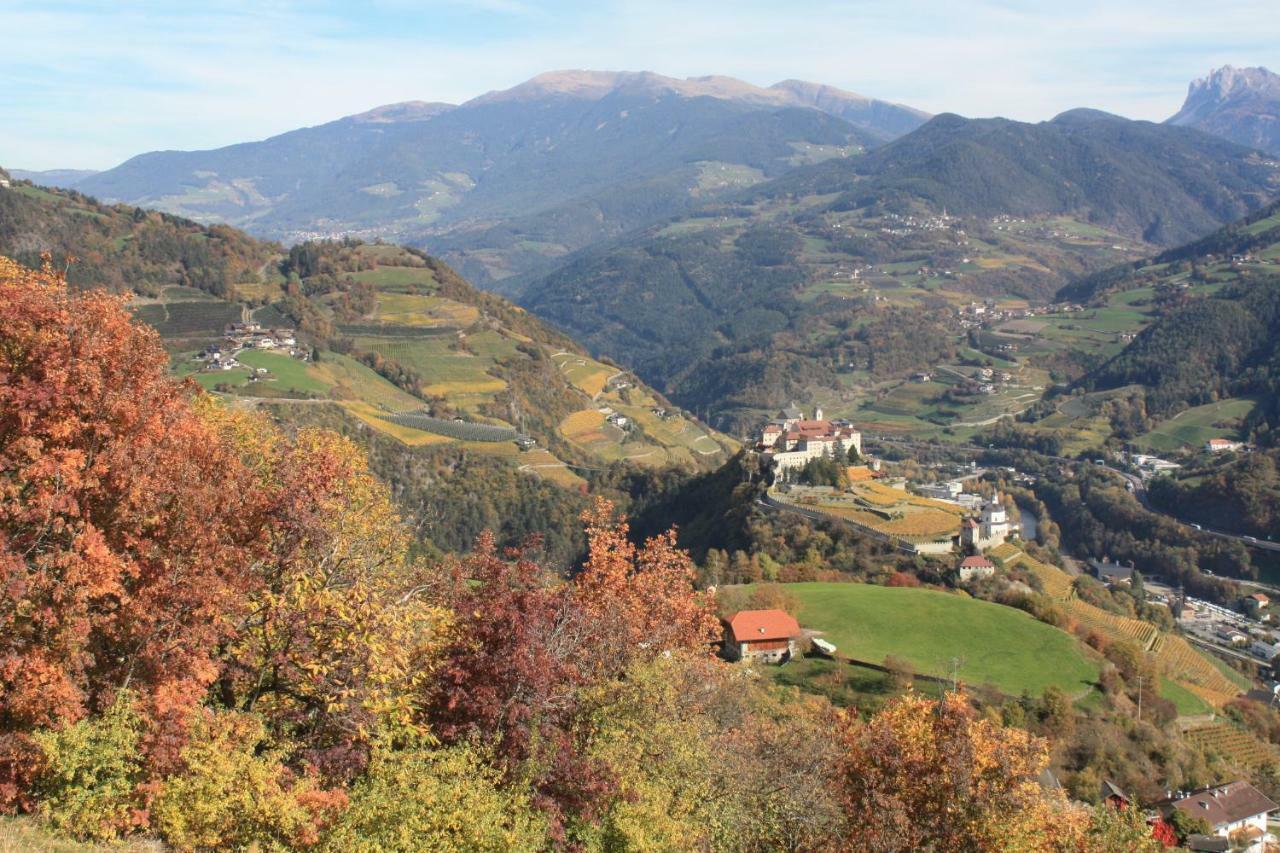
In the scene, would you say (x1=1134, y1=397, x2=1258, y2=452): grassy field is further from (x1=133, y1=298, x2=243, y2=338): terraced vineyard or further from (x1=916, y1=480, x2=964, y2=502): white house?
(x1=133, y1=298, x2=243, y2=338): terraced vineyard

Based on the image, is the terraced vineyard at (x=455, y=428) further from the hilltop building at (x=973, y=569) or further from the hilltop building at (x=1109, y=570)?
the hilltop building at (x=1109, y=570)

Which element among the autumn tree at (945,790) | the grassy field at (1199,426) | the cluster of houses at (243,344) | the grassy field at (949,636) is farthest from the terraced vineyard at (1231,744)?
the grassy field at (1199,426)

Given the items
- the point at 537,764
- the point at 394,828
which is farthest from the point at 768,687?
the point at 394,828

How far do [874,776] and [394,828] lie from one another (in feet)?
31.1

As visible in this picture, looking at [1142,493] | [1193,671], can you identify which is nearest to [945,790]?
[1193,671]

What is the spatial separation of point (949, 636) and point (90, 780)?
1471 inches

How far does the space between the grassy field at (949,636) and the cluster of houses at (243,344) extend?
5215 cm

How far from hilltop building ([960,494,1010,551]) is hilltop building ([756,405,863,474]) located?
1202 centimetres

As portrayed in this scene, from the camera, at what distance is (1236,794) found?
3234cm

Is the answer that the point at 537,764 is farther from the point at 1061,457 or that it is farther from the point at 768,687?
the point at 1061,457

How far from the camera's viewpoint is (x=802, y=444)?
73500 millimetres

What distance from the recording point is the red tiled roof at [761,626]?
129 ft

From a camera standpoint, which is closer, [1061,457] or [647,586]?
[647,586]

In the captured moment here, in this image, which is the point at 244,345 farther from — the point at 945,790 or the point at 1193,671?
the point at 945,790
